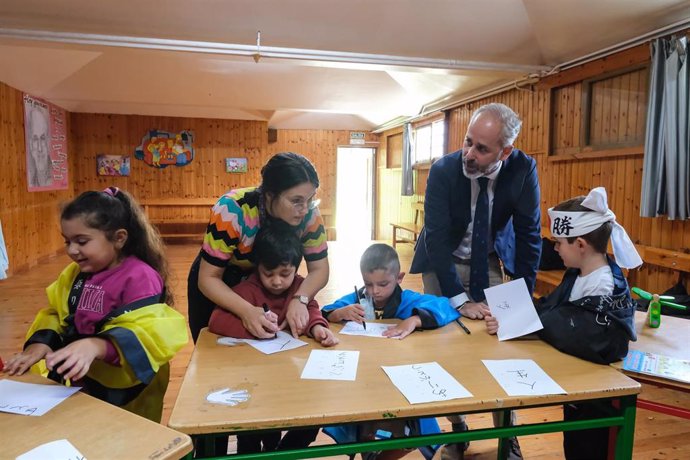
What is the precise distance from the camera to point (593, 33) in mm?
3791

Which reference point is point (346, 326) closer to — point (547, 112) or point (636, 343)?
point (636, 343)

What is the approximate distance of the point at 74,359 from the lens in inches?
42.0

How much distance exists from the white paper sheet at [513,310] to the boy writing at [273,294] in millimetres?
550

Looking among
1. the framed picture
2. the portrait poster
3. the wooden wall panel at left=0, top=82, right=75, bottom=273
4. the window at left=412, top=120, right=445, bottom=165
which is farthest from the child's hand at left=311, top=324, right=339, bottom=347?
the framed picture

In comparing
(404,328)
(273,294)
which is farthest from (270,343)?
(404,328)

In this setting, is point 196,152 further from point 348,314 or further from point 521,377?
point 521,377

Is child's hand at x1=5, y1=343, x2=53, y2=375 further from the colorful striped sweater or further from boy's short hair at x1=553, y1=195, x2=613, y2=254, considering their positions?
boy's short hair at x1=553, y1=195, x2=613, y2=254

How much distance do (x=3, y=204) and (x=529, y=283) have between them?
5.82m

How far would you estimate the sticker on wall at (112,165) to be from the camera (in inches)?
342

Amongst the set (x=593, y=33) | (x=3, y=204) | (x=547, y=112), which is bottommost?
(x=3, y=204)

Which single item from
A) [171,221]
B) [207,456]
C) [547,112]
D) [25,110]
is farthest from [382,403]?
[171,221]

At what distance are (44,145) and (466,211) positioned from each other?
282 inches

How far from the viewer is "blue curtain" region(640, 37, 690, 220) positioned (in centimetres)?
314

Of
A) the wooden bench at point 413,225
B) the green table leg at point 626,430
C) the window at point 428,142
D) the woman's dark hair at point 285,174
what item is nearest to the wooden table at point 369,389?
the green table leg at point 626,430
